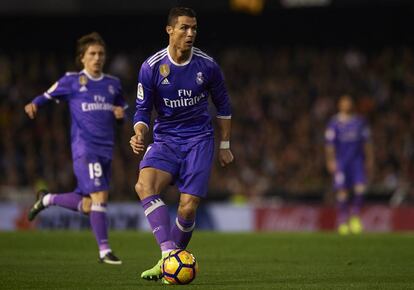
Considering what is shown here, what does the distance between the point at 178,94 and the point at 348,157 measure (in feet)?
38.9

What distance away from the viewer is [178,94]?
964 centimetres

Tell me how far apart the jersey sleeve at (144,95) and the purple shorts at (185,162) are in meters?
0.32

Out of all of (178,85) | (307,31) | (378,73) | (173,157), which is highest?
(307,31)

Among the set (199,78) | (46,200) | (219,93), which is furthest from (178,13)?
(46,200)

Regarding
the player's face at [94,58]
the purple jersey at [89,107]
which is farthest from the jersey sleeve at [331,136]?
the player's face at [94,58]

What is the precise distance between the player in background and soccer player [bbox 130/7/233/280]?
11250 millimetres

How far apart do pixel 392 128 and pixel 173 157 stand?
17.8 metres

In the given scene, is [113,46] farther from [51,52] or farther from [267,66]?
[267,66]

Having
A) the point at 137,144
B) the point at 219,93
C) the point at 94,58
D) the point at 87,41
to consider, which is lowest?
the point at 137,144

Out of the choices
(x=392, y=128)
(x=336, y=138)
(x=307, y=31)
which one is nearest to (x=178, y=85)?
(x=336, y=138)

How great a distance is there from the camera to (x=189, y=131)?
974cm

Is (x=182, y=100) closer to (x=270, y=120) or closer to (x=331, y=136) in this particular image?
(x=331, y=136)

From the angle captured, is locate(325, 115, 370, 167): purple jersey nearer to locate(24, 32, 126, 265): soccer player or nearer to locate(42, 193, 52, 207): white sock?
locate(42, 193, 52, 207): white sock

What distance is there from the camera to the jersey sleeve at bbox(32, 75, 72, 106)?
502 inches
